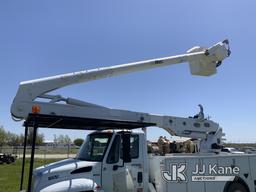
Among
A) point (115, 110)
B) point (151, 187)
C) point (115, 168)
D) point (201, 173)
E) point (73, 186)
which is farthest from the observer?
point (201, 173)

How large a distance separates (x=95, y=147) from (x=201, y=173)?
126 inches

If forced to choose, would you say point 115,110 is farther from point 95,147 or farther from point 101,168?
point 101,168

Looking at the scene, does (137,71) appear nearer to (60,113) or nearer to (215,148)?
(60,113)

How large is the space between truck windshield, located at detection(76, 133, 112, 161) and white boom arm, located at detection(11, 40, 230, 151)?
0.53m

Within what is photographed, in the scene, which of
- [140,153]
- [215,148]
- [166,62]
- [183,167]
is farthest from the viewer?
[215,148]

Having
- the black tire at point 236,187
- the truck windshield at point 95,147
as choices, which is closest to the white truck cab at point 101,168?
the truck windshield at point 95,147

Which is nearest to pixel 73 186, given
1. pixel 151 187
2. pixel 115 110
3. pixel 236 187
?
pixel 115 110

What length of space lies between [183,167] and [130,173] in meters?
1.83

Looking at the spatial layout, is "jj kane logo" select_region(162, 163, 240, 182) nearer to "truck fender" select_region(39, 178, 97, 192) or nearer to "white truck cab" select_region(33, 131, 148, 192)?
"white truck cab" select_region(33, 131, 148, 192)

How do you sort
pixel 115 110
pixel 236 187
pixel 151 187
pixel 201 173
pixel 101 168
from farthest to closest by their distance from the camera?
pixel 236 187 < pixel 201 173 < pixel 151 187 < pixel 115 110 < pixel 101 168

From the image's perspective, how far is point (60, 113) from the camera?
8.60 meters

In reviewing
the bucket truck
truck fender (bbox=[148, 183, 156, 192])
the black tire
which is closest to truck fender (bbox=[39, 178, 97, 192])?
the bucket truck

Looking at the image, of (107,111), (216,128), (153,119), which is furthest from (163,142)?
(107,111)

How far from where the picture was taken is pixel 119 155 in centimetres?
880
